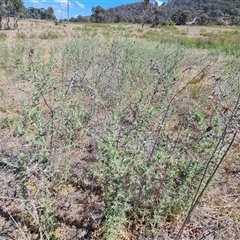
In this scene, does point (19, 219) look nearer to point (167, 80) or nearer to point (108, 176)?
point (108, 176)

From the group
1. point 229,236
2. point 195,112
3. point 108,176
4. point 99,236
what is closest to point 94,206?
point 99,236

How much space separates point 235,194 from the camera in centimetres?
218

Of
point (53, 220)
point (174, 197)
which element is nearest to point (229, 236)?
point (174, 197)

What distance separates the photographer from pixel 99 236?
1732 millimetres

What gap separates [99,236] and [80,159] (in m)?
1.01

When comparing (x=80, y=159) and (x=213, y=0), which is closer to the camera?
(x=80, y=159)

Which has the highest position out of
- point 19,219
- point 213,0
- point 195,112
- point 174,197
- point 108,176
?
point 213,0

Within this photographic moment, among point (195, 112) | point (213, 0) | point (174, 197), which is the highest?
point (213, 0)

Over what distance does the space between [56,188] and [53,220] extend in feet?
1.33

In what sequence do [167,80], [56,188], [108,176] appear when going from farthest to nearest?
[167,80], [56,188], [108,176]

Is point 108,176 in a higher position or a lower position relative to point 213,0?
lower

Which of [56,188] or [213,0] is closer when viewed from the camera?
[56,188]

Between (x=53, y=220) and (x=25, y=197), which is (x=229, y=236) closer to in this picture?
(x=53, y=220)

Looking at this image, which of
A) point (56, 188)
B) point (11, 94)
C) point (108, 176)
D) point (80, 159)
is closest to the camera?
point (108, 176)
